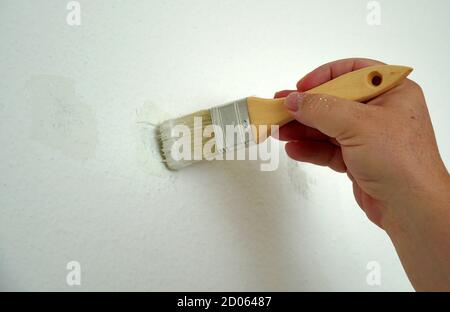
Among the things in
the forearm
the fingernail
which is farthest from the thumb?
the forearm

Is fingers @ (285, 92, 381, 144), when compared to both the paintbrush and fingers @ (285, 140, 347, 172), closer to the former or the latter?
the paintbrush

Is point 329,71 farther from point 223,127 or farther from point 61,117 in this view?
point 61,117

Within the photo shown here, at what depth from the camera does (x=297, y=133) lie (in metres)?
0.72

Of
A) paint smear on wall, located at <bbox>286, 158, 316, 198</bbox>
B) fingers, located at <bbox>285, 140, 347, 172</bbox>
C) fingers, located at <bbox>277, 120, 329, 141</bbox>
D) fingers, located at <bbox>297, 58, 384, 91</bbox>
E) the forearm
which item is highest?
fingers, located at <bbox>297, 58, 384, 91</bbox>

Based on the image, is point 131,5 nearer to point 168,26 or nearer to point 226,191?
point 168,26

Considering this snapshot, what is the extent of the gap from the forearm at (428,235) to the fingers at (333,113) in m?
0.12

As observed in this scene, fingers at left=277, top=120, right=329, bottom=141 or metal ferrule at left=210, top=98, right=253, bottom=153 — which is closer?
metal ferrule at left=210, top=98, right=253, bottom=153

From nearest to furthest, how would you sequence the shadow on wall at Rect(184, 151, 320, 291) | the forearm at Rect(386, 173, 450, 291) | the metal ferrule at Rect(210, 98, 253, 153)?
1. the forearm at Rect(386, 173, 450, 291)
2. the metal ferrule at Rect(210, 98, 253, 153)
3. the shadow on wall at Rect(184, 151, 320, 291)

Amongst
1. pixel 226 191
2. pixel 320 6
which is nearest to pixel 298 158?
pixel 226 191

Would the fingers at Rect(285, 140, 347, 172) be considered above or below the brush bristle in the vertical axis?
below

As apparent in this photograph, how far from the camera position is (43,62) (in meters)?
0.56

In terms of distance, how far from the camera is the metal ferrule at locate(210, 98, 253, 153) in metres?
0.59

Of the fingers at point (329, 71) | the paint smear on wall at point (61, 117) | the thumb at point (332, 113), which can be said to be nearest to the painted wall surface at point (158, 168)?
the paint smear on wall at point (61, 117)

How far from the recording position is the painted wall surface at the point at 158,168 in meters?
0.54
